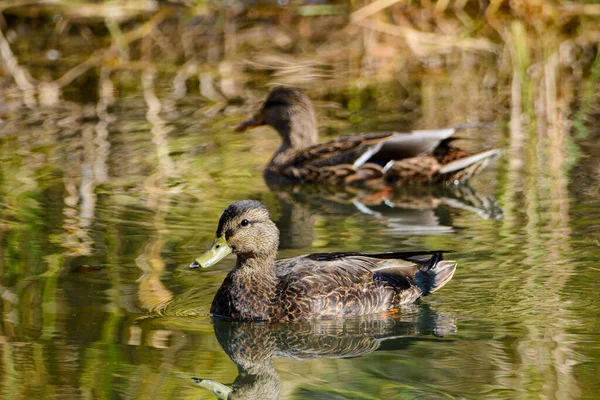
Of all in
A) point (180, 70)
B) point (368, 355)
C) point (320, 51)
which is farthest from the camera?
point (320, 51)

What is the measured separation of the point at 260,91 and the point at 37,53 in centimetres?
362

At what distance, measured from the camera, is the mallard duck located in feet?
33.6

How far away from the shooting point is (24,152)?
10.9m

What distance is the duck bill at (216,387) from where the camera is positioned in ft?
18.1

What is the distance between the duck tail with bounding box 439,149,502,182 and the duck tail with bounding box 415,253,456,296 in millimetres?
3059

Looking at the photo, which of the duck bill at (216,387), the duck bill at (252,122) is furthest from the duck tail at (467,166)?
the duck bill at (216,387)

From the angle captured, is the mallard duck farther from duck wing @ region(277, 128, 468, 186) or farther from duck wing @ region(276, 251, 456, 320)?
duck wing @ region(276, 251, 456, 320)

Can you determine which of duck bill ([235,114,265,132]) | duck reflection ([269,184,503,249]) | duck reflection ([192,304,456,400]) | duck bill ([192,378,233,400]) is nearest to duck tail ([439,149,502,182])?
duck reflection ([269,184,503,249])

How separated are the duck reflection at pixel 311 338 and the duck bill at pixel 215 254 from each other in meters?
0.34

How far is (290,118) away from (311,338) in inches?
198

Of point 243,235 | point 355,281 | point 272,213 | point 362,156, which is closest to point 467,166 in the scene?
point 362,156

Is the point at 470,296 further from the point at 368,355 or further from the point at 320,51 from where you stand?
the point at 320,51

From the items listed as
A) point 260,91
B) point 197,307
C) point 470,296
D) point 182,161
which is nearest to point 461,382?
point 470,296

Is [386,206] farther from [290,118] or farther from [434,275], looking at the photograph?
[434,275]
